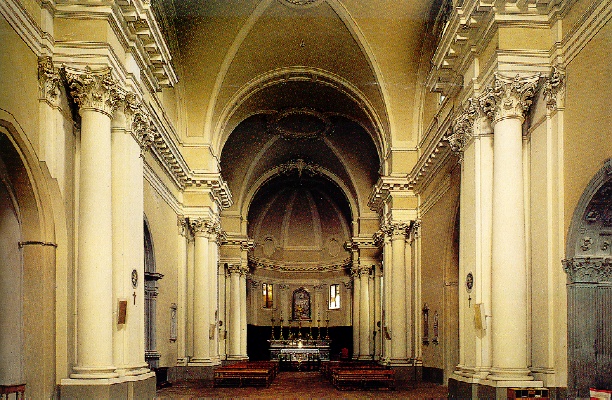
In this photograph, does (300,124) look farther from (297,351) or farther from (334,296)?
(334,296)

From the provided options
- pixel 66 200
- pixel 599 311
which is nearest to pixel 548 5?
pixel 599 311

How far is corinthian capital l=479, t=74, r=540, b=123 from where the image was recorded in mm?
11570

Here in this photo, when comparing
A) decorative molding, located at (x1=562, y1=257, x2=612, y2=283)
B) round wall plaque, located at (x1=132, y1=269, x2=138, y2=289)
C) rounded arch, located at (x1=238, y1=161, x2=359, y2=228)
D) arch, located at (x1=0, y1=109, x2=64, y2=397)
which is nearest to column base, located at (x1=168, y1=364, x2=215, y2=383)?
round wall plaque, located at (x1=132, y1=269, x2=138, y2=289)

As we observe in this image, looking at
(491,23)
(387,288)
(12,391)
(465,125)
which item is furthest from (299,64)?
(12,391)

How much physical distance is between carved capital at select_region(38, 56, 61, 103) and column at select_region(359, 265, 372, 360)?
24126 mm

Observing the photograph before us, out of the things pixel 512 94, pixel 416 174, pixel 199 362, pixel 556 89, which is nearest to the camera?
pixel 556 89

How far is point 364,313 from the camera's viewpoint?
113ft

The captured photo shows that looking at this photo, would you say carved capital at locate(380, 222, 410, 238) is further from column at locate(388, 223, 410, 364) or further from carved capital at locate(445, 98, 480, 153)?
carved capital at locate(445, 98, 480, 153)

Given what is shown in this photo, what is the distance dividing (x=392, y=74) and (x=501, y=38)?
11123 mm

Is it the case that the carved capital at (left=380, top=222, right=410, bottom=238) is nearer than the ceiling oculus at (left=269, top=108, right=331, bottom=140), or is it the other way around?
the carved capital at (left=380, top=222, right=410, bottom=238)

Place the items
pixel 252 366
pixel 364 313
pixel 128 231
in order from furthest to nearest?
pixel 364 313 → pixel 252 366 → pixel 128 231

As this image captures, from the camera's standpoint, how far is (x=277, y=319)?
136ft

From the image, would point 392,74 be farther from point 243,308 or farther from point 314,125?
point 243,308

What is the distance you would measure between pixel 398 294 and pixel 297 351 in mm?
11599
